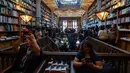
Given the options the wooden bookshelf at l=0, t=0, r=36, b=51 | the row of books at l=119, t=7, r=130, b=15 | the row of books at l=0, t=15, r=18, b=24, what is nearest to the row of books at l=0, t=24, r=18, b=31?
the wooden bookshelf at l=0, t=0, r=36, b=51

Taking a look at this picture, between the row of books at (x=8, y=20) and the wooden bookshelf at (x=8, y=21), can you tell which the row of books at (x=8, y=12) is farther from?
the row of books at (x=8, y=20)

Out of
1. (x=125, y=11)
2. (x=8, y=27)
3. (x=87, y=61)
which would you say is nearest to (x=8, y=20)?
(x=8, y=27)

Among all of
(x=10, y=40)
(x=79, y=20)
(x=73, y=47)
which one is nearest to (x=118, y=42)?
(x=73, y=47)

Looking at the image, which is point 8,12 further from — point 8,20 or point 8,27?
point 8,27

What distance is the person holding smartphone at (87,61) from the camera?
1.99 meters

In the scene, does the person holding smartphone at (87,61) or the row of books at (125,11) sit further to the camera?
the row of books at (125,11)

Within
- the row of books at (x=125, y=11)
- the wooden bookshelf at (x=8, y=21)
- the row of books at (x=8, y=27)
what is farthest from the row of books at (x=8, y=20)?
the row of books at (x=125, y=11)

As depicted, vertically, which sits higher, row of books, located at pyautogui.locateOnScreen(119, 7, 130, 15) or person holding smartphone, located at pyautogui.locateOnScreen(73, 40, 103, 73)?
row of books, located at pyautogui.locateOnScreen(119, 7, 130, 15)

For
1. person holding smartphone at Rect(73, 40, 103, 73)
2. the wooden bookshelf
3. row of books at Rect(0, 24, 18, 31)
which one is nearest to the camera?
person holding smartphone at Rect(73, 40, 103, 73)

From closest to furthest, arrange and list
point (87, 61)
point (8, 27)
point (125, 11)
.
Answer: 1. point (87, 61)
2. point (125, 11)
3. point (8, 27)

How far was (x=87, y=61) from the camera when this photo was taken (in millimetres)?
1983

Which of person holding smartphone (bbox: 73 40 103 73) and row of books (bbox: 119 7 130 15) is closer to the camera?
person holding smartphone (bbox: 73 40 103 73)

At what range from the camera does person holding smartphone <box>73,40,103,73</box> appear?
199cm

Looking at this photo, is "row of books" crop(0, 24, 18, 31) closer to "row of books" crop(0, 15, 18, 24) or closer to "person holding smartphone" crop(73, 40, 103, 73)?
"row of books" crop(0, 15, 18, 24)
